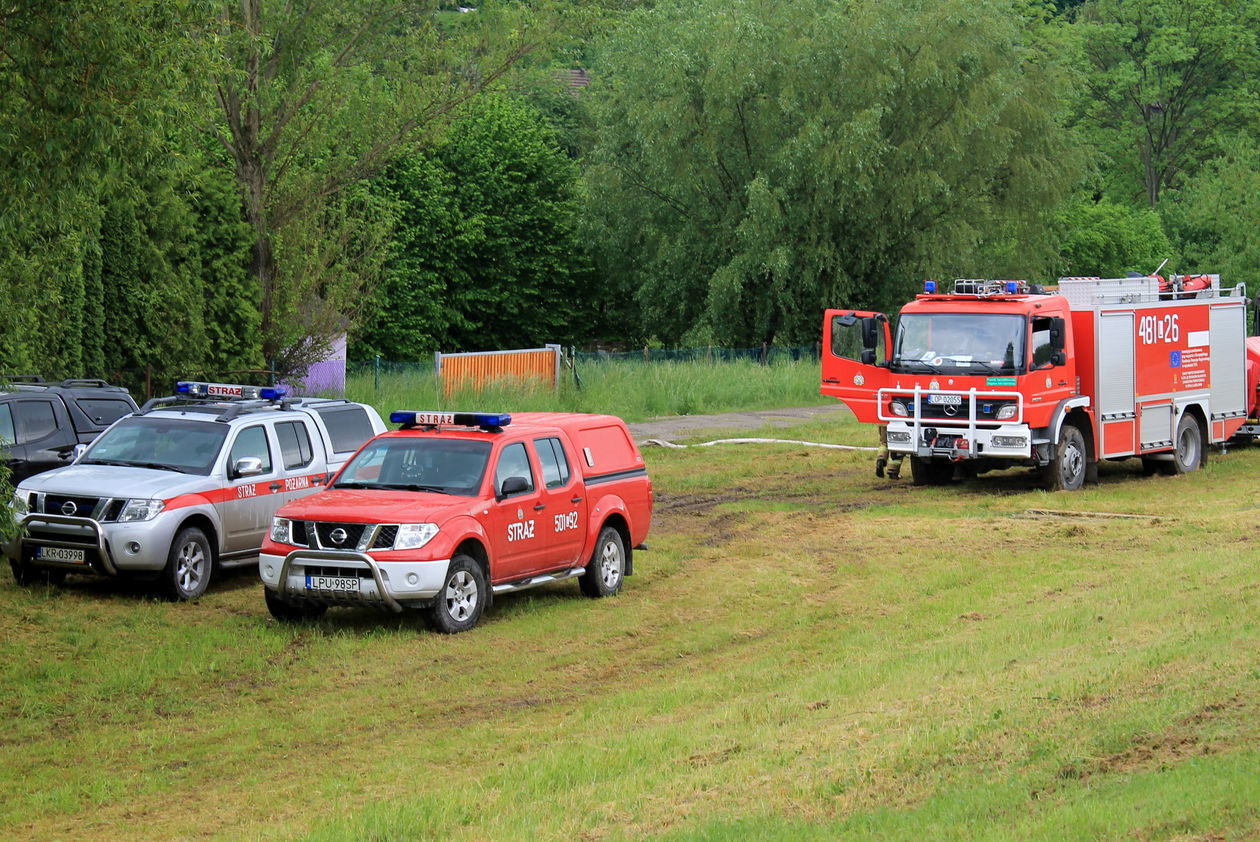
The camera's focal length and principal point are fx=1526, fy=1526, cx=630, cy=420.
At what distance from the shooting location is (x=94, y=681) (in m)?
11.4

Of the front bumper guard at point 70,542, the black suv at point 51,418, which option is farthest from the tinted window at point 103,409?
the front bumper guard at point 70,542

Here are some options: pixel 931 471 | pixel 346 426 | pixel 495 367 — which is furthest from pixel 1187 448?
pixel 495 367

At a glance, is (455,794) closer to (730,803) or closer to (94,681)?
(730,803)

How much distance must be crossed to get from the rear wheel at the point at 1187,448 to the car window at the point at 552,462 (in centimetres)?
1340

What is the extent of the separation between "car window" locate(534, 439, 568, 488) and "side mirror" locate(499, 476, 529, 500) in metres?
0.33

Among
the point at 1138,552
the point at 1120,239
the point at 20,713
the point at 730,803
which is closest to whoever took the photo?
the point at 730,803

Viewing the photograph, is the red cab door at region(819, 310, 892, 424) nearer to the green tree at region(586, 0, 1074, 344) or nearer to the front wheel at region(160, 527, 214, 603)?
the front wheel at region(160, 527, 214, 603)

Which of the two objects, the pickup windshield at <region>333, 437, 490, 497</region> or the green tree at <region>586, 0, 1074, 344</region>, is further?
the green tree at <region>586, 0, 1074, 344</region>

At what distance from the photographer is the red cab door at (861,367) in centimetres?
2212

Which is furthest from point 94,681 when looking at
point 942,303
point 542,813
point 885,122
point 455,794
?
point 885,122

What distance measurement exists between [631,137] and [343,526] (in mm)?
39848

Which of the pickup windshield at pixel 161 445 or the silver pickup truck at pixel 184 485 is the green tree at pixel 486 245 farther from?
the pickup windshield at pixel 161 445

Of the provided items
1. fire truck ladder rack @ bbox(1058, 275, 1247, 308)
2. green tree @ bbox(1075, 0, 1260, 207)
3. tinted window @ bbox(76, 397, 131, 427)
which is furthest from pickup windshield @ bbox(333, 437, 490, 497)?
green tree @ bbox(1075, 0, 1260, 207)

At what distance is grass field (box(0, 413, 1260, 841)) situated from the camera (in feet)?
24.3
